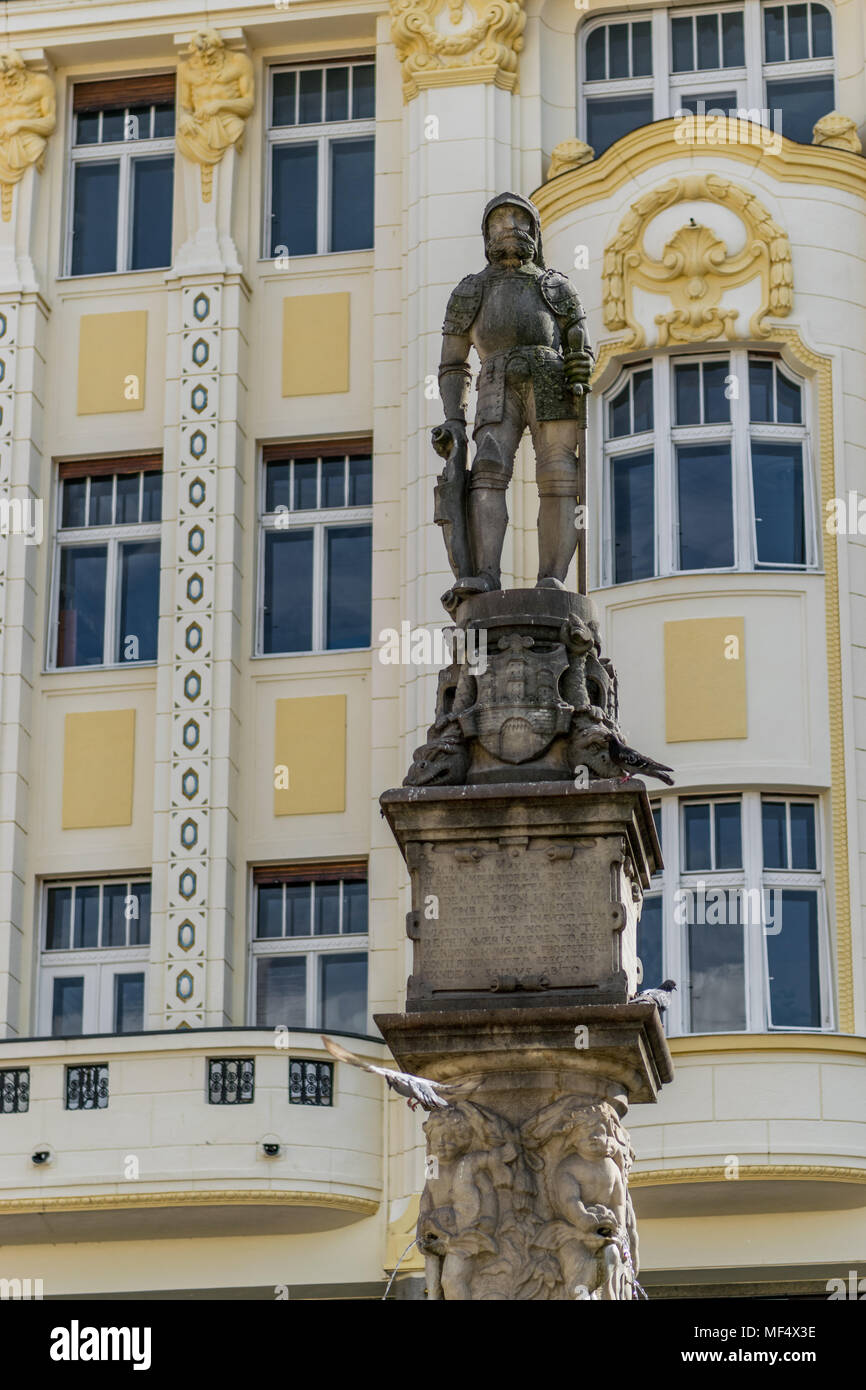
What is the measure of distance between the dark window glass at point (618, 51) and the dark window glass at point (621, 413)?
3439 mm

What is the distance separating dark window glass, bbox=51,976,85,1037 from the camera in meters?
25.6

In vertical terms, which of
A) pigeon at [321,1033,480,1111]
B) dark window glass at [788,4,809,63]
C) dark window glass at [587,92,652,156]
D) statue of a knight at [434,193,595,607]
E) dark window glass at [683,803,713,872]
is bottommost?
pigeon at [321,1033,480,1111]

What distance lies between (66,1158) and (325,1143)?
2.10 m

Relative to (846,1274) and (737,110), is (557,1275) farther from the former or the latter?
(737,110)

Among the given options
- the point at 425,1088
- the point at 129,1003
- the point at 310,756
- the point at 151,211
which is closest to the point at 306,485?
the point at 310,756

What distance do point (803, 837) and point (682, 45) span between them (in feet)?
25.4

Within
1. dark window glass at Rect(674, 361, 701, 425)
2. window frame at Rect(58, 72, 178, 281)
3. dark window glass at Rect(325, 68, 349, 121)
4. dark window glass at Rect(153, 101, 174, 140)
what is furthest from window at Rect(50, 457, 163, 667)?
dark window glass at Rect(674, 361, 701, 425)

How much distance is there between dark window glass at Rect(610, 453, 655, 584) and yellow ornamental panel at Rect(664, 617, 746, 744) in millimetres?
819

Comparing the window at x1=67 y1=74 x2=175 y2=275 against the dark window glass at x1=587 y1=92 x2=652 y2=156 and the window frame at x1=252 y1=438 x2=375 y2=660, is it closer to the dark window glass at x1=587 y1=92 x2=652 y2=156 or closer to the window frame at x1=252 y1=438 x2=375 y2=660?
the window frame at x1=252 y1=438 x2=375 y2=660

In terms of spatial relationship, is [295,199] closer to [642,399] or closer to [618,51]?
[618,51]

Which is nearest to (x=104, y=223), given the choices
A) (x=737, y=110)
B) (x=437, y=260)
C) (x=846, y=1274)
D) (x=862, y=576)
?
(x=437, y=260)

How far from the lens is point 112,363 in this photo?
27328mm
